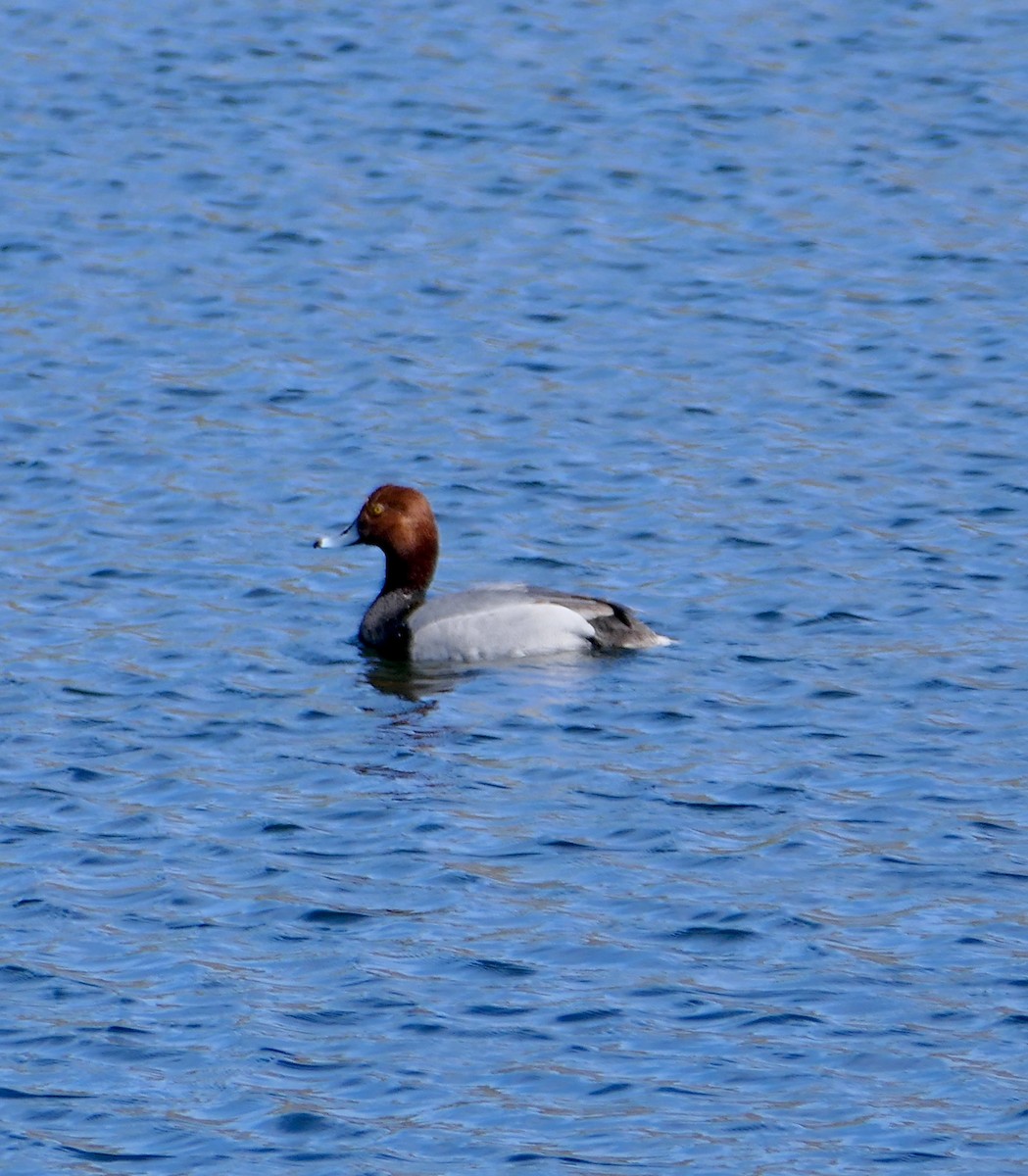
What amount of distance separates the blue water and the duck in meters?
0.17

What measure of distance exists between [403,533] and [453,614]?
763 mm

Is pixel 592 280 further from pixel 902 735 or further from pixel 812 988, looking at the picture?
pixel 812 988

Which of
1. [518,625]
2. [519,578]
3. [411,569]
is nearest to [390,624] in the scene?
[411,569]

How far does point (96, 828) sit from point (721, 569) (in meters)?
4.65

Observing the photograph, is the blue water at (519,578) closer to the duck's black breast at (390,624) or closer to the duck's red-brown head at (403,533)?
the duck's black breast at (390,624)

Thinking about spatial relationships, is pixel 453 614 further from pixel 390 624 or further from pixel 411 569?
pixel 411 569

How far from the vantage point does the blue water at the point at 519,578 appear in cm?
823

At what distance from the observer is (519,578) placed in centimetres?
1381

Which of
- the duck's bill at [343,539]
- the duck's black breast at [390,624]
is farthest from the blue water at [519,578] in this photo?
the duck's bill at [343,539]

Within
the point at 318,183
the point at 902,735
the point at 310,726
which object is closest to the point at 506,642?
the point at 310,726

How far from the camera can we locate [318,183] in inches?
818

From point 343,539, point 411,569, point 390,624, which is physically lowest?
point 390,624

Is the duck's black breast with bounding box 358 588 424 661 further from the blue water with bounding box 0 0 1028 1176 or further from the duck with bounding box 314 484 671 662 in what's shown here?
the blue water with bounding box 0 0 1028 1176

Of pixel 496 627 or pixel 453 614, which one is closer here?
pixel 496 627
